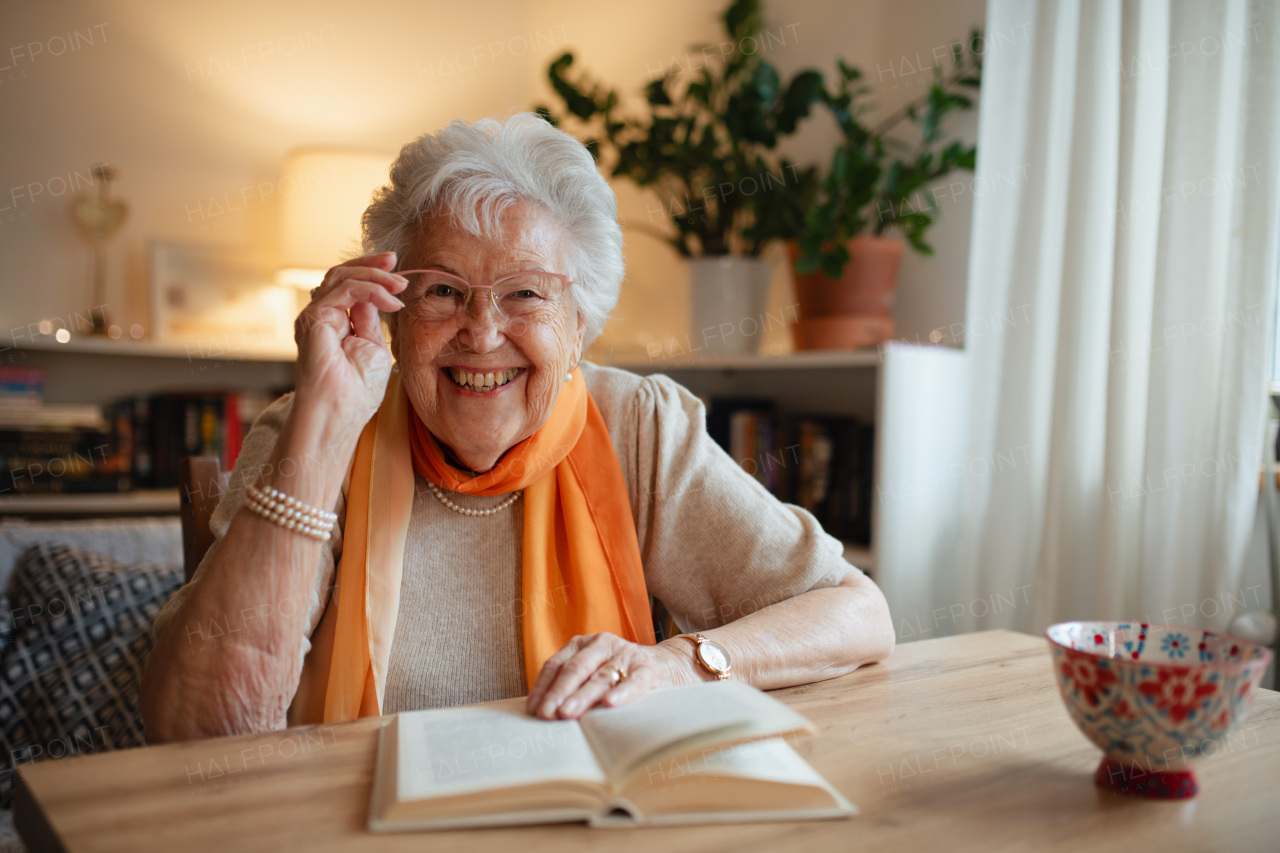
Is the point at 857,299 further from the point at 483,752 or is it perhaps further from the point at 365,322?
the point at 483,752

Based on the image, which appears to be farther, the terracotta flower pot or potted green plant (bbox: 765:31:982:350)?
the terracotta flower pot

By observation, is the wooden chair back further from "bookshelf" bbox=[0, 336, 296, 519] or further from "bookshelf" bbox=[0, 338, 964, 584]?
"bookshelf" bbox=[0, 336, 296, 519]

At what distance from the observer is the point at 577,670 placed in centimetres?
89

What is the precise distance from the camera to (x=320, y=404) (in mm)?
1071

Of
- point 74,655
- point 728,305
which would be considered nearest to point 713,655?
point 74,655

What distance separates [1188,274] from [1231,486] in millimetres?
407

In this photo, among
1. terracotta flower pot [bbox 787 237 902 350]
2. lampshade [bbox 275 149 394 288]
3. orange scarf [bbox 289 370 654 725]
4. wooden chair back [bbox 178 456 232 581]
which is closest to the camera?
orange scarf [bbox 289 370 654 725]

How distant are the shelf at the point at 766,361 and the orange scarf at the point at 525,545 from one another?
38.9 inches

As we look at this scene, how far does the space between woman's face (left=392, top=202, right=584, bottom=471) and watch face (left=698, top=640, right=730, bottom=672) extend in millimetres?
421

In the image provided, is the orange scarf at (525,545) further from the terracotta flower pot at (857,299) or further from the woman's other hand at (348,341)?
the terracotta flower pot at (857,299)

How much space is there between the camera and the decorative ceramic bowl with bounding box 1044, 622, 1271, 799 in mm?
688

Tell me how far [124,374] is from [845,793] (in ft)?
9.61

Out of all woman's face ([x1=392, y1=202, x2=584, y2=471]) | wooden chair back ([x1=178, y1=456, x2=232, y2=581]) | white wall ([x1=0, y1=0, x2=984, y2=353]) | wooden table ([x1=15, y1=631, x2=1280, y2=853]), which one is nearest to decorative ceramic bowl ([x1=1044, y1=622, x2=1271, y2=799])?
wooden table ([x1=15, y1=631, x2=1280, y2=853])

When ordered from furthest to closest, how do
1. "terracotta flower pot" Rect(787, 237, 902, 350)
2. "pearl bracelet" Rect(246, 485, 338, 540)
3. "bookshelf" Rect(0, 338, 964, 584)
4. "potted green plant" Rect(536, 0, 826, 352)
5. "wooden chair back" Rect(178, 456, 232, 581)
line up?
"potted green plant" Rect(536, 0, 826, 352) → "terracotta flower pot" Rect(787, 237, 902, 350) → "bookshelf" Rect(0, 338, 964, 584) → "wooden chair back" Rect(178, 456, 232, 581) → "pearl bracelet" Rect(246, 485, 338, 540)
